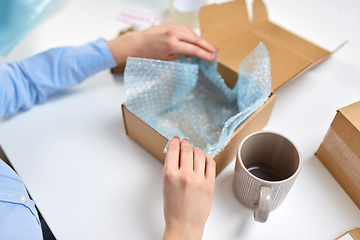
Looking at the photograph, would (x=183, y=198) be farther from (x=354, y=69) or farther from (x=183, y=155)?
(x=354, y=69)

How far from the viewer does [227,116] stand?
1.88ft

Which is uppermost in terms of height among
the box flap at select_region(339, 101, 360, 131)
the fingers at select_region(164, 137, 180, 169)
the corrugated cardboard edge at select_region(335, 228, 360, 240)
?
the fingers at select_region(164, 137, 180, 169)

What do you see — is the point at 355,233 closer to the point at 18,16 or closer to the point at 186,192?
the point at 186,192

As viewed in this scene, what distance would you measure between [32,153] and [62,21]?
0.40m

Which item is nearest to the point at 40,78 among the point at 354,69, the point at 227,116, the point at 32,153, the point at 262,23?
the point at 32,153

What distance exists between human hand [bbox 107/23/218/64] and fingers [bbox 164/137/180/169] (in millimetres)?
226

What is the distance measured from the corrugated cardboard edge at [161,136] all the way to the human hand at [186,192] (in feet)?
0.15

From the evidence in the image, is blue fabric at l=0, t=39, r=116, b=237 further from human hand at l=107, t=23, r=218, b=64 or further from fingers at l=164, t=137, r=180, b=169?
fingers at l=164, t=137, r=180, b=169

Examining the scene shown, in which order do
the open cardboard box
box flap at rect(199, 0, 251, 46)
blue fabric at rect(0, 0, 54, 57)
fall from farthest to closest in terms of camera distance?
blue fabric at rect(0, 0, 54, 57) → box flap at rect(199, 0, 251, 46) → the open cardboard box

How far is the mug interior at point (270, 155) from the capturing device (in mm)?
430

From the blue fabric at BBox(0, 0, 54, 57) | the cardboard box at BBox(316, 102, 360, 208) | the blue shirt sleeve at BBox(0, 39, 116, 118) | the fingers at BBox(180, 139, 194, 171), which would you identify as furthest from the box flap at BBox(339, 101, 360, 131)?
the blue fabric at BBox(0, 0, 54, 57)

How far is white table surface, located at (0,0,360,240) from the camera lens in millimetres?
432

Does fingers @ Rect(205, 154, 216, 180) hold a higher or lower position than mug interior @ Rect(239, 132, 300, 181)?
higher

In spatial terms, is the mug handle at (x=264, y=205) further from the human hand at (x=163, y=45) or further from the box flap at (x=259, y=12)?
the box flap at (x=259, y=12)
